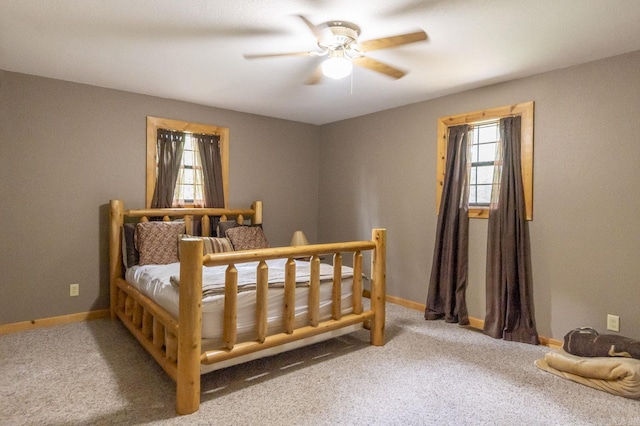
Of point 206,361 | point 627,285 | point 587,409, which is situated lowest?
point 587,409

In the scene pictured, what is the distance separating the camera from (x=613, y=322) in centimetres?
280

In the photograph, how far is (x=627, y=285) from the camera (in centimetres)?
274

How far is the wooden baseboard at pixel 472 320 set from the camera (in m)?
3.11

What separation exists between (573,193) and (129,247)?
160 inches

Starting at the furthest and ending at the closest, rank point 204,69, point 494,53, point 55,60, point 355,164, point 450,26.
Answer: point 355,164
point 204,69
point 55,60
point 494,53
point 450,26

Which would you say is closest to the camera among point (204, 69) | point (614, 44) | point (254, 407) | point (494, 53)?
point (254, 407)

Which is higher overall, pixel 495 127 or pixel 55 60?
pixel 55 60

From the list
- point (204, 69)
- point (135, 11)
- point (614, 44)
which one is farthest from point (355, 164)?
point (135, 11)

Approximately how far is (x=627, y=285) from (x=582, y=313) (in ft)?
1.31

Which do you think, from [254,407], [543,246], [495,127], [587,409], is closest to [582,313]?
[543,246]

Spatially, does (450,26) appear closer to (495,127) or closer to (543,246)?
(495,127)

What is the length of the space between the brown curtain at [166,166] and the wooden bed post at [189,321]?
2.24 metres

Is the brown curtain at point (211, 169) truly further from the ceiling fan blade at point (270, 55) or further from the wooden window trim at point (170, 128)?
the ceiling fan blade at point (270, 55)

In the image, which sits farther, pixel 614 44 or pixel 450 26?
pixel 614 44
